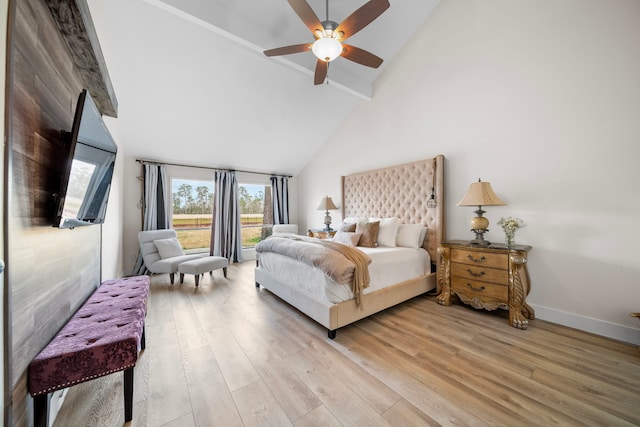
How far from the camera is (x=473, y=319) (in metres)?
2.56

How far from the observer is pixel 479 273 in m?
2.63

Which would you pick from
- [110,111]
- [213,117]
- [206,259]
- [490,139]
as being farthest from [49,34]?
[490,139]

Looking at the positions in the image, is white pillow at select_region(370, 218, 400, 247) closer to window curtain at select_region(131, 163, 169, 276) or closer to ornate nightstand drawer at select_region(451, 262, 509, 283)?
ornate nightstand drawer at select_region(451, 262, 509, 283)

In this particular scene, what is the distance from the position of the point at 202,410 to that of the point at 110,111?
2.74 metres

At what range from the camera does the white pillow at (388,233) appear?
3328 millimetres

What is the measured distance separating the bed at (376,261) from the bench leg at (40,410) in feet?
5.74

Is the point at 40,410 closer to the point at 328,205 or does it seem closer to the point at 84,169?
the point at 84,169

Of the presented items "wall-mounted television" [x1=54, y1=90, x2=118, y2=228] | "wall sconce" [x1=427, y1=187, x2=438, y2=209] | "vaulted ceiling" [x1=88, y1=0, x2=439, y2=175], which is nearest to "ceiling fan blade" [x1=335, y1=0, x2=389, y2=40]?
"vaulted ceiling" [x1=88, y1=0, x2=439, y2=175]

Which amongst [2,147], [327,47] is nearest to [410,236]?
[327,47]

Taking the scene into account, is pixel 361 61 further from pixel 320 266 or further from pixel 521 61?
pixel 320 266

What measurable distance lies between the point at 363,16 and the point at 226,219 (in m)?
4.59

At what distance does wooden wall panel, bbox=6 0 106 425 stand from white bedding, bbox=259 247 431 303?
5.91ft

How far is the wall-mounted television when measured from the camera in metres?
1.25

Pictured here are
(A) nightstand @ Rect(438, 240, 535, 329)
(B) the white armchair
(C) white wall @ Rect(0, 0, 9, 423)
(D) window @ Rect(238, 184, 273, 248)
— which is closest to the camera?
(C) white wall @ Rect(0, 0, 9, 423)
